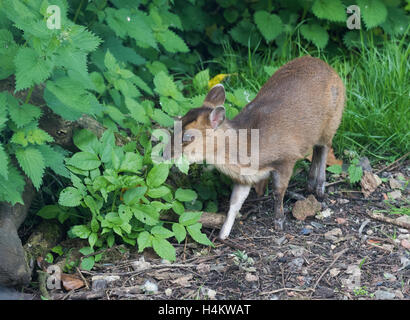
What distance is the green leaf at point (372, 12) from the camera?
634 centimetres

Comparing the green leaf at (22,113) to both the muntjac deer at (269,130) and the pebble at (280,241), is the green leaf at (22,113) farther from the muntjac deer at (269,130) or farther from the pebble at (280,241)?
the pebble at (280,241)

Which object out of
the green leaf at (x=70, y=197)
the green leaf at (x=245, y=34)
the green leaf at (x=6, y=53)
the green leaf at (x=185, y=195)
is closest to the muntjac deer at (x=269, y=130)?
the green leaf at (x=185, y=195)

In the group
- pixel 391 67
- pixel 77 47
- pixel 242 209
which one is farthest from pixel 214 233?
pixel 391 67

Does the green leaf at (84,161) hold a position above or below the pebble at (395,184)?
above

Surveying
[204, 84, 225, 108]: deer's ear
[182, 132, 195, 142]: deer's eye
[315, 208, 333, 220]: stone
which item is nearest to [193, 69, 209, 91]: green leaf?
[204, 84, 225, 108]: deer's ear

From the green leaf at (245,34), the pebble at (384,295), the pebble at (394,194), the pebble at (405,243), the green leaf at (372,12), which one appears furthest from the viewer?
the green leaf at (245,34)

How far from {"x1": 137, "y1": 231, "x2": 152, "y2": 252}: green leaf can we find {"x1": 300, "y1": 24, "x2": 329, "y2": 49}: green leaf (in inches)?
127

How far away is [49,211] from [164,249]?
36.2 inches

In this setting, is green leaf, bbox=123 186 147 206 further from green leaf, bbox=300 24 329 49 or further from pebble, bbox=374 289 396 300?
green leaf, bbox=300 24 329 49

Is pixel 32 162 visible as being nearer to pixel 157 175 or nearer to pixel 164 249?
pixel 157 175

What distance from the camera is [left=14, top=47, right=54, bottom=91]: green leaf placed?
3664 millimetres

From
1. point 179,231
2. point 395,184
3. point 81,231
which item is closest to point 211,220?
point 179,231

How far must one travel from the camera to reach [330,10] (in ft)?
21.0

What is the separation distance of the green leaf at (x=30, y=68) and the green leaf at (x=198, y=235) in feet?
4.88
